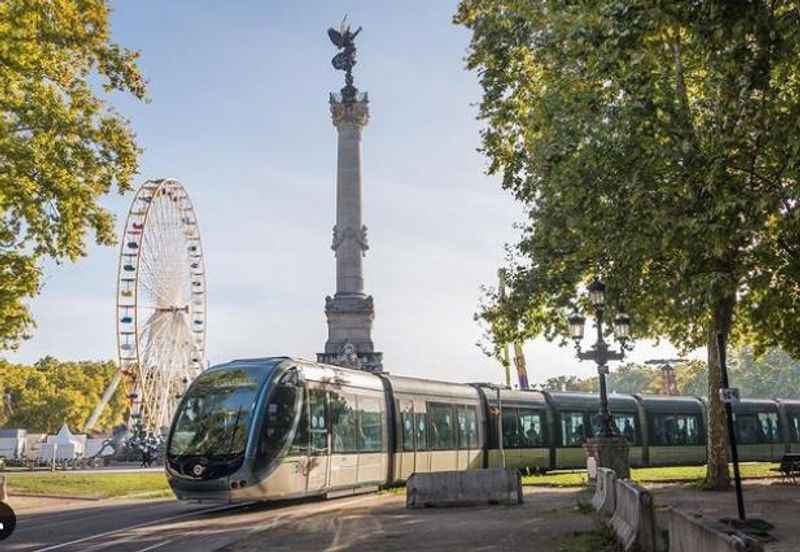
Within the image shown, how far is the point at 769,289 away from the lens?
1872 centimetres

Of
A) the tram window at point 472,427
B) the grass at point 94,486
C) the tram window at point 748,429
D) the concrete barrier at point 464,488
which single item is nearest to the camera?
the concrete barrier at point 464,488

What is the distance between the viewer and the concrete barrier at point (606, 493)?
12.6 meters

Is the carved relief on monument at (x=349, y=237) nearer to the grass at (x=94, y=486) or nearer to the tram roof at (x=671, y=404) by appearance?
the tram roof at (x=671, y=404)

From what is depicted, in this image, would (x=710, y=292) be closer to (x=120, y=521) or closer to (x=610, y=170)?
(x=610, y=170)

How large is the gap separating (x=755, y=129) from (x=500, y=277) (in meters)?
10.5

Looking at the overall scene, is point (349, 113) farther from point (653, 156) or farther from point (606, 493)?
point (606, 493)

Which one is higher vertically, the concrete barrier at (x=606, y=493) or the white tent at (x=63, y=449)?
the white tent at (x=63, y=449)

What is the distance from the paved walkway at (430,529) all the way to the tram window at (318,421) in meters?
1.78

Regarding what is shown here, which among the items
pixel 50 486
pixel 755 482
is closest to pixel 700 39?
pixel 755 482

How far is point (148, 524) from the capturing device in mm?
15703

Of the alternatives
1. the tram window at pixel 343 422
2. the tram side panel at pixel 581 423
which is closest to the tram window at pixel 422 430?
the tram window at pixel 343 422

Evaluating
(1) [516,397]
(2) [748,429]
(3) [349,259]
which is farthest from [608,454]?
(3) [349,259]

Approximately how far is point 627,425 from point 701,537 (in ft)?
93.8

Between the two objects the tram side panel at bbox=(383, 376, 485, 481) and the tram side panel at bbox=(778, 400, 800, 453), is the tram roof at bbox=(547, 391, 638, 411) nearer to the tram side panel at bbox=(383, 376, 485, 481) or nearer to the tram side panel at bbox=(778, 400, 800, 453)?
the tram side panel at bbox=(383, 376, 485, 481)
